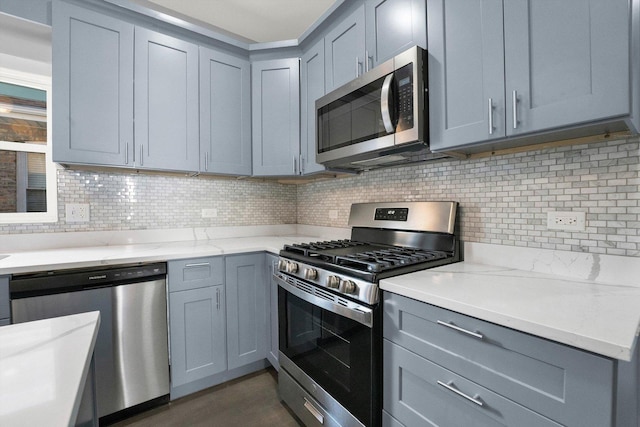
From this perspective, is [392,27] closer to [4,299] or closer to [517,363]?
[517,363]

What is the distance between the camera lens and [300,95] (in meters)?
2.35

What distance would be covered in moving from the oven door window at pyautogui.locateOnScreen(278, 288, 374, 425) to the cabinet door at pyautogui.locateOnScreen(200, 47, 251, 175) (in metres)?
1.14

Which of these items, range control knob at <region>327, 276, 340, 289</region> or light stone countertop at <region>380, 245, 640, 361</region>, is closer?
light stone countertop at <region>380, 245, 640, 361</region>

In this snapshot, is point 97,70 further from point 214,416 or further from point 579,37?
point 579,37

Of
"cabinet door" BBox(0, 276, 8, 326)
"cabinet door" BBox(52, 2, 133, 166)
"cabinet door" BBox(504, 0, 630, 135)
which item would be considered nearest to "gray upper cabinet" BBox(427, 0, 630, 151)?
"cabinet door" BBox(504, 0, 630, 135)

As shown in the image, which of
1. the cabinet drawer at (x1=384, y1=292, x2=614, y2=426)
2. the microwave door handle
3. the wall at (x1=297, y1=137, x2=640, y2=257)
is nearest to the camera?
the cabinet drawer at (x1=384, y1=292, x2=614, y2=426)

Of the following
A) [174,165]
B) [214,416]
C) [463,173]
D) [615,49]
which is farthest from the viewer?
[174,165]

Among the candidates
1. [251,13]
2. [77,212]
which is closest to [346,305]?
[77,212]

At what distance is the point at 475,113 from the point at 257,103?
1735 mm

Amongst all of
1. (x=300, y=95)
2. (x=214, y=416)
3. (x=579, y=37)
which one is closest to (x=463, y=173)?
(x=579, y=37)

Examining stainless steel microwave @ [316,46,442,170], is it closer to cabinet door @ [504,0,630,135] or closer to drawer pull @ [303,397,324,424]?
cabinet door @ [504,0,630,135]

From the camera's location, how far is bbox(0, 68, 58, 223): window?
198 centimetres

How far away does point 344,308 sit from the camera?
1.29 meters

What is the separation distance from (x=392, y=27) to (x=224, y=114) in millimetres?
1393
